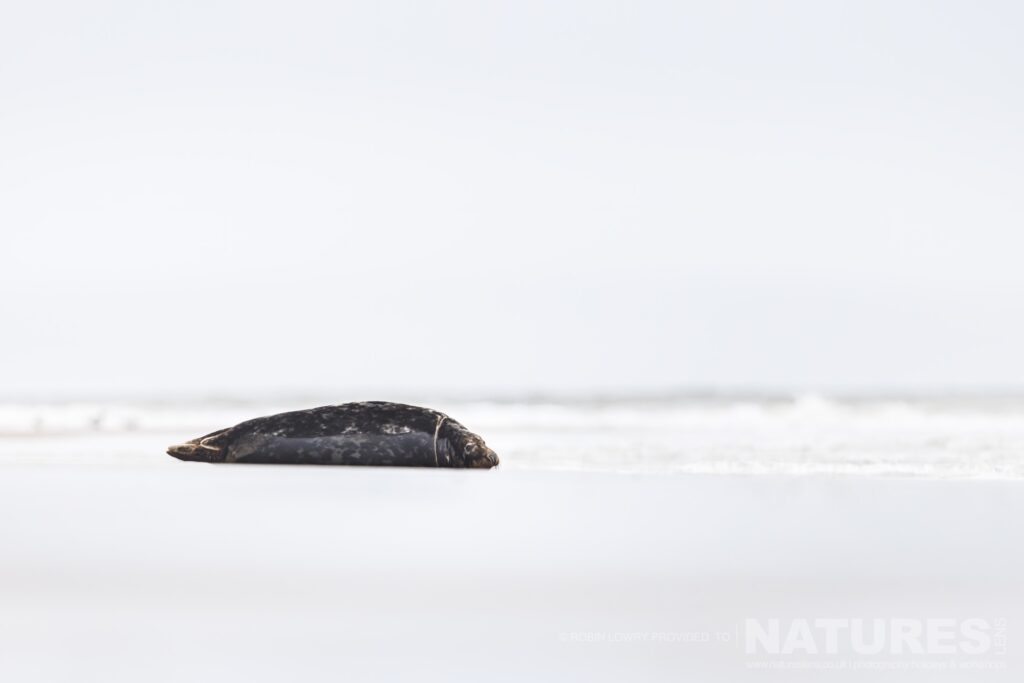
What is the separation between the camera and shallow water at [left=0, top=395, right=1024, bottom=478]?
23.5 feet

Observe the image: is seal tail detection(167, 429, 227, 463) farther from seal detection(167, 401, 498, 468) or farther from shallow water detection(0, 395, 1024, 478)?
shallow water detection(0, 395, 1024, 478)

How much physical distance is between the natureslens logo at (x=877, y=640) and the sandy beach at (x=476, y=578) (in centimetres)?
2

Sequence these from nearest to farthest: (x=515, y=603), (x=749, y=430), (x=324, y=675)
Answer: (x=324, y=675), (x=515, y=603), (x=749, y=430)

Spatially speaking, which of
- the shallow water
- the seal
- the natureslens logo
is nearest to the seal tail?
the seal

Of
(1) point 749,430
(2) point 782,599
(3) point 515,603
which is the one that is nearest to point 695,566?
(2) point 782,599

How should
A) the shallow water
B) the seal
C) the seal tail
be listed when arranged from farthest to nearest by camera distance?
the shallow water
the seal tail
the seal

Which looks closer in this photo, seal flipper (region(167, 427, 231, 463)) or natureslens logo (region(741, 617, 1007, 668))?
natureslens logo (region(741, 617, 1007, 668))

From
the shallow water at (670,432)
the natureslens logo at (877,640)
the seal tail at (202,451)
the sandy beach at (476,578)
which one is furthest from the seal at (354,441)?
the natureslens logo at (877,640)

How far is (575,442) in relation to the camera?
30.9ft

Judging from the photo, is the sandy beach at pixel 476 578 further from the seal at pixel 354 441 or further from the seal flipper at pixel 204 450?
the seal flipper at pixel 204 450

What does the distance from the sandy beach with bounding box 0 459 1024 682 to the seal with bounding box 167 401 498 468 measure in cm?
134

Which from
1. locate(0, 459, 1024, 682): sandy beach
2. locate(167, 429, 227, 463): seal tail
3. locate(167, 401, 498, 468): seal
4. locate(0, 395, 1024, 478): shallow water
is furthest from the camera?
locate(0, 395, 1024, 478): shallow water

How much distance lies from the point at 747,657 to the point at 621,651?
1.11 feet

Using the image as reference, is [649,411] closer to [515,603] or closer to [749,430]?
[749,430]
